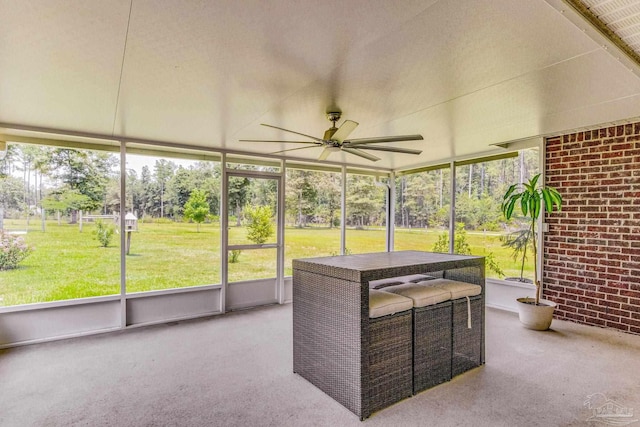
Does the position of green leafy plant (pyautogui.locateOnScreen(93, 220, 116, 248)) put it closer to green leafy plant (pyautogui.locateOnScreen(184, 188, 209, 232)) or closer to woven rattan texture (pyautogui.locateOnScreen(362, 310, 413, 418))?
green leafy plant (pyautogui.locateOnScreen(184, 188, 209, 232))

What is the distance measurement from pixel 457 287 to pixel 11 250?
4674 mm

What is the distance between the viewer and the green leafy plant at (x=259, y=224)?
5070 mm

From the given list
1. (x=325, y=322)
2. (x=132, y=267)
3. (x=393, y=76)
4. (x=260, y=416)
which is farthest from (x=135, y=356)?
(x=393, y=76)

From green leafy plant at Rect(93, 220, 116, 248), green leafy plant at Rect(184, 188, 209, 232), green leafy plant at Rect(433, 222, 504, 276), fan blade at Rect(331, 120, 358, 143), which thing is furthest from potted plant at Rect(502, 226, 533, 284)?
green leafy plant at Rect(93, 220, 116, 248)

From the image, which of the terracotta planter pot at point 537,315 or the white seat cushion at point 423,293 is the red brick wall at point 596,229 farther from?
the white seat cushion at point 423,293

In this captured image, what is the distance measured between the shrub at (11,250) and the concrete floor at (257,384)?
3.01 feet

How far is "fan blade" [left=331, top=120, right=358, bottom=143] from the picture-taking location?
105 inches

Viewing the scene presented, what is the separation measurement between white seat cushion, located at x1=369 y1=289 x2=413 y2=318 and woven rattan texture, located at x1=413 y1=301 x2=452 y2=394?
0.13 m

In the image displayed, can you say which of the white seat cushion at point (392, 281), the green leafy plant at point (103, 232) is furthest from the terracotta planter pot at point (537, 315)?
the green leafy plant at point (103, 232)

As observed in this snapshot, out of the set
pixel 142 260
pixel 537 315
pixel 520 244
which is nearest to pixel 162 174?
pixel 142 260

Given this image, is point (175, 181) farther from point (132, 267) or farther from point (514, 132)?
point (514, 132)

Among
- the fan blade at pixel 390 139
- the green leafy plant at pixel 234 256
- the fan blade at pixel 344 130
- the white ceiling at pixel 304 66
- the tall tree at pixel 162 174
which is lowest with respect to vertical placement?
the green leafy plant at pixel 234 256

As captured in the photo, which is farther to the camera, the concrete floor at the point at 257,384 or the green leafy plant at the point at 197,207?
the green leafy plant at the point at 197,207

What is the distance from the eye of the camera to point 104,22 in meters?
1.65
